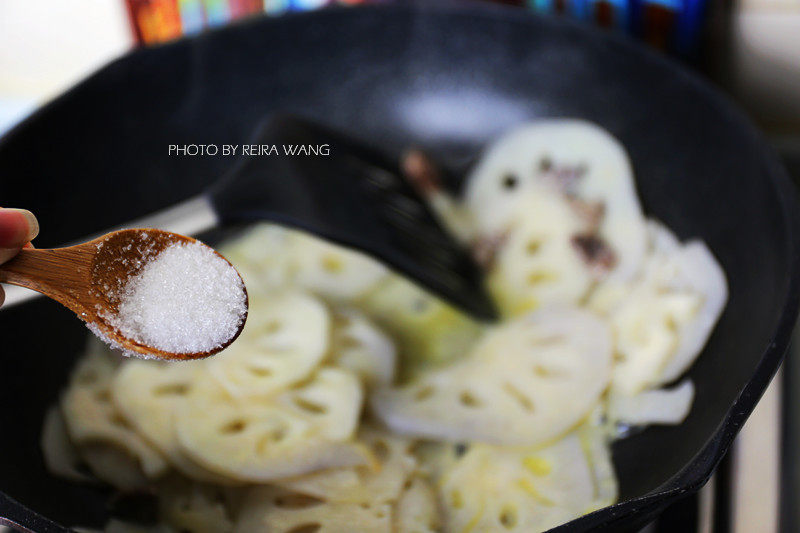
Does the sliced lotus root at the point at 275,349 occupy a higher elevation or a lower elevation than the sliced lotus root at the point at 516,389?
→ higher

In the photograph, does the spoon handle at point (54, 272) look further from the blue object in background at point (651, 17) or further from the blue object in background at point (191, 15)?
the blue object in background at point (651, 17)

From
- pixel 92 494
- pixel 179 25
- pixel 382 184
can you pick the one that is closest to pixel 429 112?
pixel 382 184

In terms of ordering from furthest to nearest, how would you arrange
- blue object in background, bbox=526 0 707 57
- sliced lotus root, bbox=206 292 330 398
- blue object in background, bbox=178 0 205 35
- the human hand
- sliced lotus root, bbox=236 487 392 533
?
blue object in background, bbox=178 0 205 35 < blue object in background, bbox=526 0 707 57 < sliced lotus root, bbox=206 292 330 398 < sliced lotus root, bbox=236 487 392 533 < the human hand

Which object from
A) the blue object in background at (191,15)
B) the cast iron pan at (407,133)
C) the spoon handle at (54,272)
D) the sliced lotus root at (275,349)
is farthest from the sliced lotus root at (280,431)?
the blue object in background at (191,15)

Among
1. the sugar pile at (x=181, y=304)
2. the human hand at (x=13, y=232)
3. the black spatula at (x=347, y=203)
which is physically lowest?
the black spatula at (x=347, y=203)

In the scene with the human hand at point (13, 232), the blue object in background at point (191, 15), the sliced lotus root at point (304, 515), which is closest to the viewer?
the human hand at point (13, 232)

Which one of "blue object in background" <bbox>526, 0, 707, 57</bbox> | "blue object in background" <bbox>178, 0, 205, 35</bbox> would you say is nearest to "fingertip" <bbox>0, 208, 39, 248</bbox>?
"blue object in background" <bbox>178, 0, 205, 35</bbox>

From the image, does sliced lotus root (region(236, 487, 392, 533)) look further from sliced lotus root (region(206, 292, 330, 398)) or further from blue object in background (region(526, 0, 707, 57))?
blue object in background (region(526, 0, 707, 57))

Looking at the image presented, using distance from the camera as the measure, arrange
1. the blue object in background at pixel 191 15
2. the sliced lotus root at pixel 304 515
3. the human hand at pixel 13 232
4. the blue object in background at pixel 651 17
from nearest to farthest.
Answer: the human hand at pixel 13 232 → the sliced lotus root at pixel 304 515 → the blue object in background at pixel 651 17 → the blue object in background at pixel 191 15
